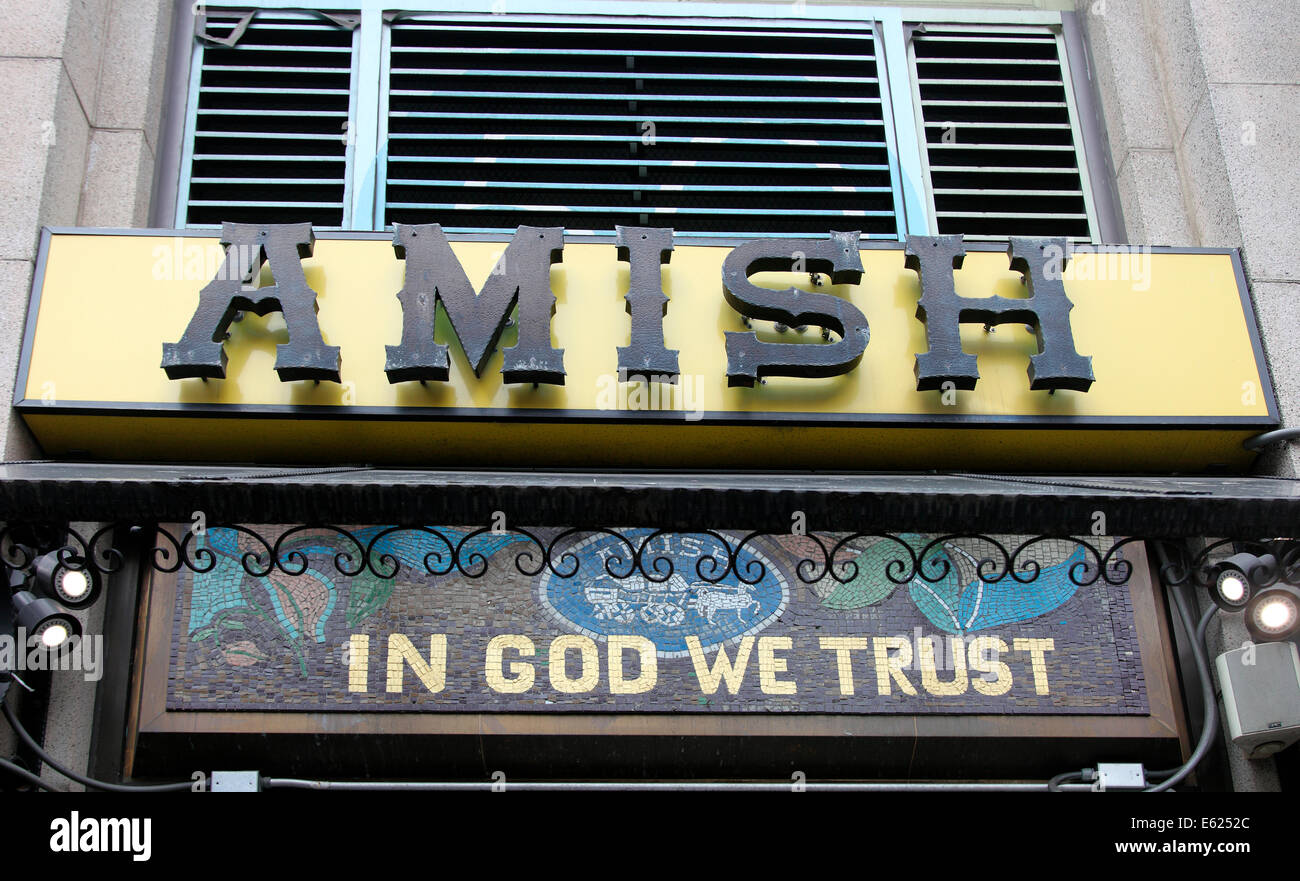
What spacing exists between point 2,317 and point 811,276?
476 centimetres

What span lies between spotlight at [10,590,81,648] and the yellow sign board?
1217 mm

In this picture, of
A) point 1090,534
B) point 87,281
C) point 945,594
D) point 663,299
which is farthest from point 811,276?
point 87,281

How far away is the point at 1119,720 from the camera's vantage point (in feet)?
22.4

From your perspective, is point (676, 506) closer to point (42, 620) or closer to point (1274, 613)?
point (42, 620)

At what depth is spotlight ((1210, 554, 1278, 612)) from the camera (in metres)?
5.97

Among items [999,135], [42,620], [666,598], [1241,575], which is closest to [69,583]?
[42,620]

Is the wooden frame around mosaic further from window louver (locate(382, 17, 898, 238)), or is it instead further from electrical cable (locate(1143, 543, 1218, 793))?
window louver (locate(382, 17, 898, 238))

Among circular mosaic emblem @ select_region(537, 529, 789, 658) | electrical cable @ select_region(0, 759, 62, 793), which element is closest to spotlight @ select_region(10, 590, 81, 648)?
electrical cable @ select_region(0, 759, 62, 793)

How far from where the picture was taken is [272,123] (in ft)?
28.7

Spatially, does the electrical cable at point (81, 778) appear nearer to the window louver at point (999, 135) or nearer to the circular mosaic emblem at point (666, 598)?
the circular mosaic emblem at point (666, 598)

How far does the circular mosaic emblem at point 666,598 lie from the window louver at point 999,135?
3.16m

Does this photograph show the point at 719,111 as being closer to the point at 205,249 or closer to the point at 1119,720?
the point at 205,249

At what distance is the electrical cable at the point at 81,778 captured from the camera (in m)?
6.20

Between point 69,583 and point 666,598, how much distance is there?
316 centimetres
